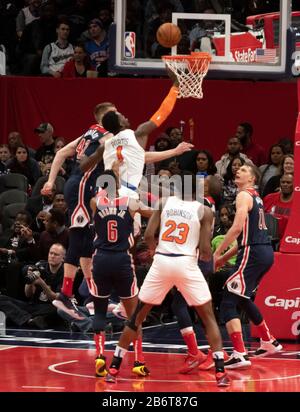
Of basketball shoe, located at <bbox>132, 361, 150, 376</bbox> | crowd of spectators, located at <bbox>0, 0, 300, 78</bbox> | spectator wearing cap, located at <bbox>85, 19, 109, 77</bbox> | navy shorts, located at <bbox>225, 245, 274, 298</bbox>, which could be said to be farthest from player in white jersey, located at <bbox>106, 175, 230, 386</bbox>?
spectator wearing cap, located at <bbox>85, 19, 109, 77</bbox>

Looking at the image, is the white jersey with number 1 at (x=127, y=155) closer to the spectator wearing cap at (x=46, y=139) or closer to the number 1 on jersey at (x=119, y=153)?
the number 1 on jersey at (x=119, y=153)

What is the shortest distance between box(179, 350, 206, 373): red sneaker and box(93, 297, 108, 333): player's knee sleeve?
95 centimetres

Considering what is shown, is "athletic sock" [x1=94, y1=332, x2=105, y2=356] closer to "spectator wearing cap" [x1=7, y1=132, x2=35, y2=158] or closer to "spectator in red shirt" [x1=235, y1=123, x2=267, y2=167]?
"spectator in red shirt" [x1=235, y1=123, x2=267, y2=167]

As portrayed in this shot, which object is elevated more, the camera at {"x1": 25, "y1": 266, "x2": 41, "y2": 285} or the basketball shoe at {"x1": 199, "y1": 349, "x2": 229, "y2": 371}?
the camera at {"x1": 25, "y1": 266, "x2": 41, "y2": 285}

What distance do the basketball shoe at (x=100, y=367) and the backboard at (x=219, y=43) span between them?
4.26m

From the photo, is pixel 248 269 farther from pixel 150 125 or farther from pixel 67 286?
pixel 67 286

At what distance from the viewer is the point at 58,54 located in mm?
19500

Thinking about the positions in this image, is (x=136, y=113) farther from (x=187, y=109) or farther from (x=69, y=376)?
(x=69, y=376)

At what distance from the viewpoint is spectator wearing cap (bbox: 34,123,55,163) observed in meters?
17.8

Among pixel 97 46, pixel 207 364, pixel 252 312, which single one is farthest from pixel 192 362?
pixel 97 46

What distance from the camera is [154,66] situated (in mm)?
13789

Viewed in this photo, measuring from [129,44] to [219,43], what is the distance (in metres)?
1.14

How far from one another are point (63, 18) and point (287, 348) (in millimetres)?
9178

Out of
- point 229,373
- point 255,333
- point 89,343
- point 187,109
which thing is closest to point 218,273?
point 255,333
